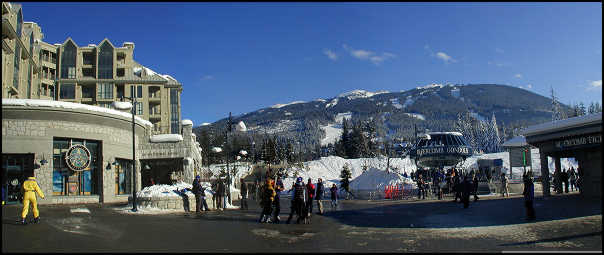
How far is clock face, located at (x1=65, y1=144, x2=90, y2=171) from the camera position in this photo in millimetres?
24141

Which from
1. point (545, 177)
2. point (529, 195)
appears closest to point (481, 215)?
point (529, 195)

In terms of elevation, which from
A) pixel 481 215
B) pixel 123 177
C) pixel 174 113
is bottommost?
pixel 481 215

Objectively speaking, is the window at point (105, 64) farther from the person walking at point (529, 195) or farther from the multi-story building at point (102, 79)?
the person walking at point (529, 195)

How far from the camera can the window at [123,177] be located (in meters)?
27.6

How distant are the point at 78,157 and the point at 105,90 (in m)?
35.7

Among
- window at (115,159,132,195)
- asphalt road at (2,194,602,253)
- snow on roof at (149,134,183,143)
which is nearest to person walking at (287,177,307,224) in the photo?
asphalt road at (2,194,602,253)

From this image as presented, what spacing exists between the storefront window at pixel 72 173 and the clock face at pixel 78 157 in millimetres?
249

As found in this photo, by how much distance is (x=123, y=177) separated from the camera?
92.9 ft

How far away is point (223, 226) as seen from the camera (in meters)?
14.1

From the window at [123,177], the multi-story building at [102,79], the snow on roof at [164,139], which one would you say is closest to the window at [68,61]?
the multi-story building at [102,79]

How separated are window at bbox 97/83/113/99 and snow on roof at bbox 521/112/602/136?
162ft

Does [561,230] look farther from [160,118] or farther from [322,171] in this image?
[322,171]

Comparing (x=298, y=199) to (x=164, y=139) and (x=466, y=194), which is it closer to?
(x=466, y=194)

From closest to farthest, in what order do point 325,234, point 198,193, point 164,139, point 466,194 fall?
1. point 325,234
2. point 198,193
3. point 466,194
4. point 164,139
